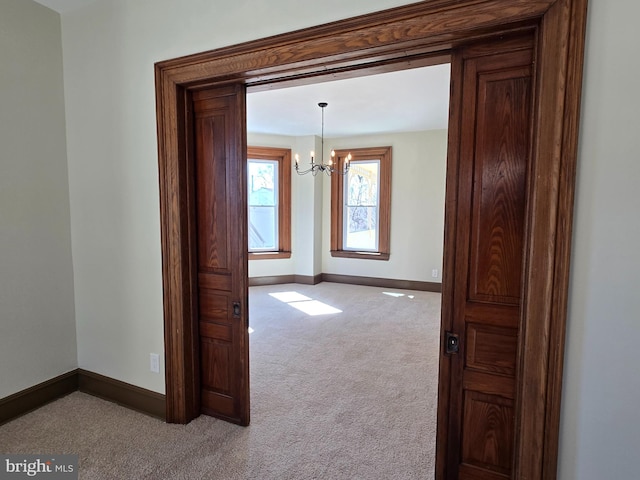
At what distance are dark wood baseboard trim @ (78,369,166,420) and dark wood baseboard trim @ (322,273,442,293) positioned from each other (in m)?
4.52

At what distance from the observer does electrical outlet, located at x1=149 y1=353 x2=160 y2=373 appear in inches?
91.2

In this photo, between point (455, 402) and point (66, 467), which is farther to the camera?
point (66, 467)

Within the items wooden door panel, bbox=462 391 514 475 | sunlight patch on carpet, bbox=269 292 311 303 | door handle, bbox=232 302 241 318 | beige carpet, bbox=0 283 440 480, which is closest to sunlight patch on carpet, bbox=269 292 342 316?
sunlight patch on carpet, bbox=269 292 311 303

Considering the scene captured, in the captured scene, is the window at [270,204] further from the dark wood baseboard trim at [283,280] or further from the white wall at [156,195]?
the white wall at [156,195]

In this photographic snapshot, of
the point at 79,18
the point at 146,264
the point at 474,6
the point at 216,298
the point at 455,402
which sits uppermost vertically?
the point at 79,18

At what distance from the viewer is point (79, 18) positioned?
2398mm

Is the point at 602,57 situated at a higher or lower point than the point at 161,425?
higher

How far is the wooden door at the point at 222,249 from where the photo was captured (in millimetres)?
2139

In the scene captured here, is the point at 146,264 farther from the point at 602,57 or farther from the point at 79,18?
the point at 602,57

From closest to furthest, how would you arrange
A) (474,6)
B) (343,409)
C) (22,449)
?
(474,6) < (22,449) < (343,409)

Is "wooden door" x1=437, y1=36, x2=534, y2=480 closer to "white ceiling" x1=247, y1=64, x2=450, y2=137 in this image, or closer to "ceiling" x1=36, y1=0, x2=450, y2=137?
"ceiling" x1=36, y1=0, x2=450, y2=137

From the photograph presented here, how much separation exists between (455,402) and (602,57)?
1.54 m

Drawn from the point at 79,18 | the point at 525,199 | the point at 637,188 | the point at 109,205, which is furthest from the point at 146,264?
the point at 637,188

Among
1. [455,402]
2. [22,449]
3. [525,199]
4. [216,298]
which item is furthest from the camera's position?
[216,298]
